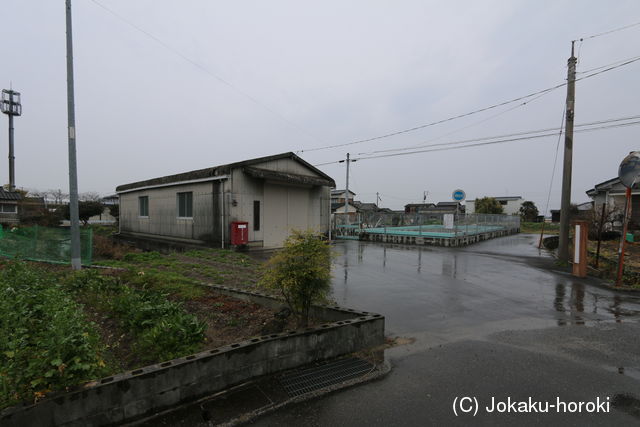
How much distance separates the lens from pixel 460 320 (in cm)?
517

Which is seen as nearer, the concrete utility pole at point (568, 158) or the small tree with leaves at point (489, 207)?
the concrete utility pole at point (568, 158)

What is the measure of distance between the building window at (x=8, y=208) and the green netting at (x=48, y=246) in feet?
85.7

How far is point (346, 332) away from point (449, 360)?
121cm

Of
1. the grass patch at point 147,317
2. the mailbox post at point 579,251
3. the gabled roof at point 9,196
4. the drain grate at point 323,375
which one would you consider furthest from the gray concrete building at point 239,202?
the gabled roof at point 9,196

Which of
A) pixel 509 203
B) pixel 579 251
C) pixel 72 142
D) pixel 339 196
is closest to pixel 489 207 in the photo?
pixel 509 203

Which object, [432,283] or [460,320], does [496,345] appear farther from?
[432,283]

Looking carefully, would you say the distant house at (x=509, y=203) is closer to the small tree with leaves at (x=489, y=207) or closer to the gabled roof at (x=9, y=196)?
the small tree with leaves at (x=489, y=207)

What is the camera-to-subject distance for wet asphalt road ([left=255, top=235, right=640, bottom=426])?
8.87 feet

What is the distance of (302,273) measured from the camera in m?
3.78

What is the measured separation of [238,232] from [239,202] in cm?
125

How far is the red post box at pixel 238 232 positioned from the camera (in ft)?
41.8

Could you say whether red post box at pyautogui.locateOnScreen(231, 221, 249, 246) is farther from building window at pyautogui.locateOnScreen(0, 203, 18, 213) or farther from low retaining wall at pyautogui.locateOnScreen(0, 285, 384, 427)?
building window at pyautogui.locateOnScreen(0, 203, 18, 213)

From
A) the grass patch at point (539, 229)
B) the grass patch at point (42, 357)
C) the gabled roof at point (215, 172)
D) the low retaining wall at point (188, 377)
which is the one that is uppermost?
the gabled roof at point (215, 172)

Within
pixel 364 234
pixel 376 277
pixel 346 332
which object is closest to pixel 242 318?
pixel 346 332
